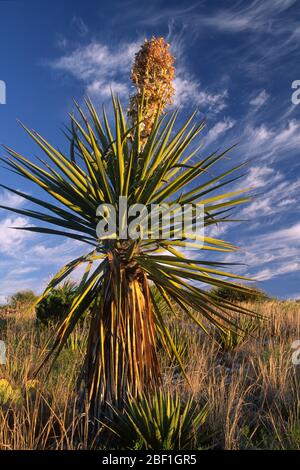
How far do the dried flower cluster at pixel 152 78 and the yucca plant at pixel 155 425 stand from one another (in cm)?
293

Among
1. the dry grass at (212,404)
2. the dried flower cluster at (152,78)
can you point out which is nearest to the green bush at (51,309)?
the dry grass at (212,404)

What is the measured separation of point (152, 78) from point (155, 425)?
12.6 ft

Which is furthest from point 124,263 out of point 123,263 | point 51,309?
point 51,309

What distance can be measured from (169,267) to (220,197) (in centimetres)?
93

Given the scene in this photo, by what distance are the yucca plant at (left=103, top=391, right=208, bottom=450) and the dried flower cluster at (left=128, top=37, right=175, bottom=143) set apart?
2927 mm

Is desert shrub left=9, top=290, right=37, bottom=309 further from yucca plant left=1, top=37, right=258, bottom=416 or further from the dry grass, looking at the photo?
yucca plant left=1, top=37, right=258, bottom=416

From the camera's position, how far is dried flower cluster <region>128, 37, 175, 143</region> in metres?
5.70

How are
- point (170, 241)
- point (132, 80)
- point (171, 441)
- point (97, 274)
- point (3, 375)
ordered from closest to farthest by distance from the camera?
point (171, 441) < point (97, 274) < point (170, 241) < point (132, 80) < point (3, 375)

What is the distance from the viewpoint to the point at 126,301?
4.64 metres

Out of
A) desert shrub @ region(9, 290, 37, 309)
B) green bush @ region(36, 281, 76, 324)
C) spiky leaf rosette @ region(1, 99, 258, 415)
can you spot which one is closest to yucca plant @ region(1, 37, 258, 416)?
spiky leaf rosette @ region(1, 99, 258, 415)

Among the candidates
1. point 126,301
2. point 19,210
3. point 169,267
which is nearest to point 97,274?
point 126,301

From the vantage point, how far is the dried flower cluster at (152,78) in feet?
18.7
